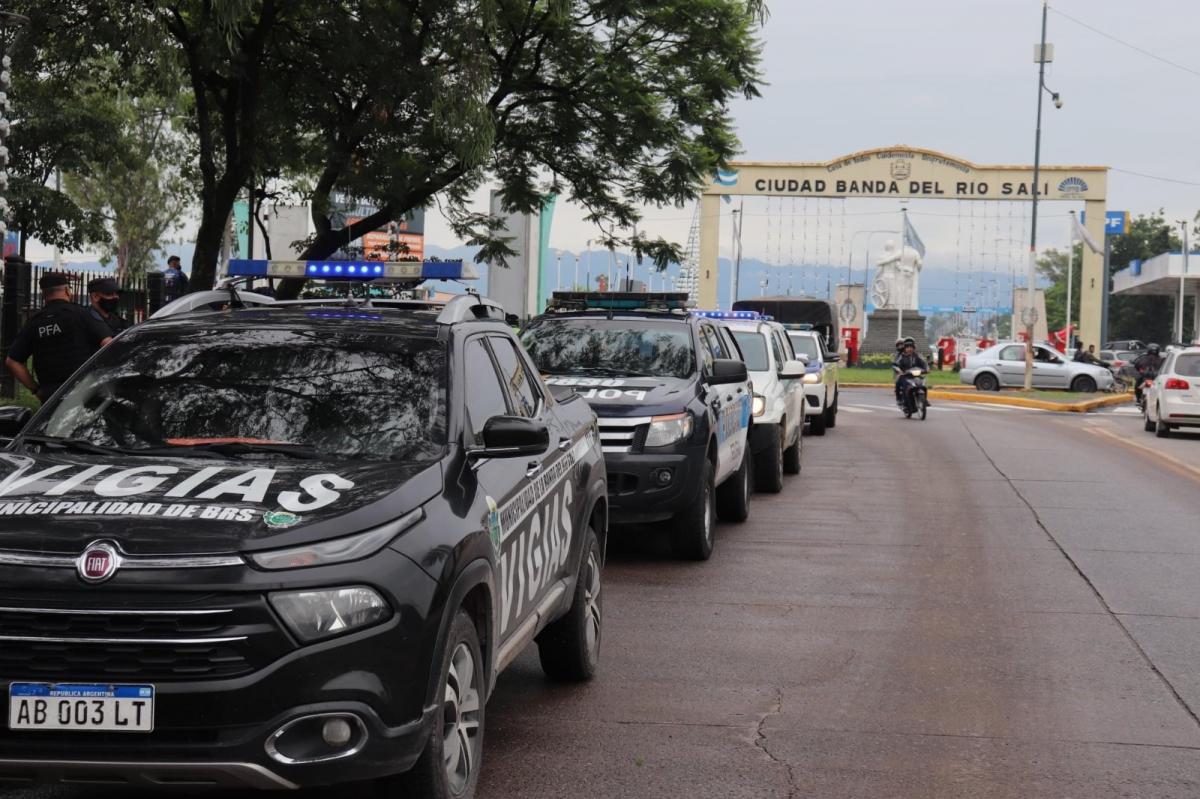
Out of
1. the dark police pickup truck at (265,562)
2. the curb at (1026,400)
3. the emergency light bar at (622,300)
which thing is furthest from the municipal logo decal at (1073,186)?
the dark police pickup truck at (265,562)

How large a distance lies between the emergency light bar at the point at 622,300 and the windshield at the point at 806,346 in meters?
11.9

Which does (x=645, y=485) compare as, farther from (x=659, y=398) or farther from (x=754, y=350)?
(x=754, y=350)

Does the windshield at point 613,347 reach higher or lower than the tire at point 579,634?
higher

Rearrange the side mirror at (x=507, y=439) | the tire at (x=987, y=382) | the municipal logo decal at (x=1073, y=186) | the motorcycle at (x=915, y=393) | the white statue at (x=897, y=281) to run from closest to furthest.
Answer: the side mirror at (x=507, y=439), the motorcycle at (x=915, y=393), the tire at (x=987, y=382), the municipal logo decal at (x=1073, y=186), the white statue at (x=897, y=281)

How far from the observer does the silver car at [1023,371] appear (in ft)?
146

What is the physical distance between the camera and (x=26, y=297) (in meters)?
19.4

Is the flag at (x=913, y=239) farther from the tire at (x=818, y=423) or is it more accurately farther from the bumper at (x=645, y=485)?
the bumper at (x=645, y=485)

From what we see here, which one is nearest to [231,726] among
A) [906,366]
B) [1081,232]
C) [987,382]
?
[906,366]

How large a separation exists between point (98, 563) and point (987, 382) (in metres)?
42.8

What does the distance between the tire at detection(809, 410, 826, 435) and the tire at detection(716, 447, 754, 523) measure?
38.7 feet

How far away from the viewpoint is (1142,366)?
3519 cm

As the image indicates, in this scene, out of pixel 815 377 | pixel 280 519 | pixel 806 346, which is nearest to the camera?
pixel 280 519

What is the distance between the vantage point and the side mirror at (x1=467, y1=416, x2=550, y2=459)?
5.11 m

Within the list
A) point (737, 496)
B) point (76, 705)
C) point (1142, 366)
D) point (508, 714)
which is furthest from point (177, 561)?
point (1142, 366)
